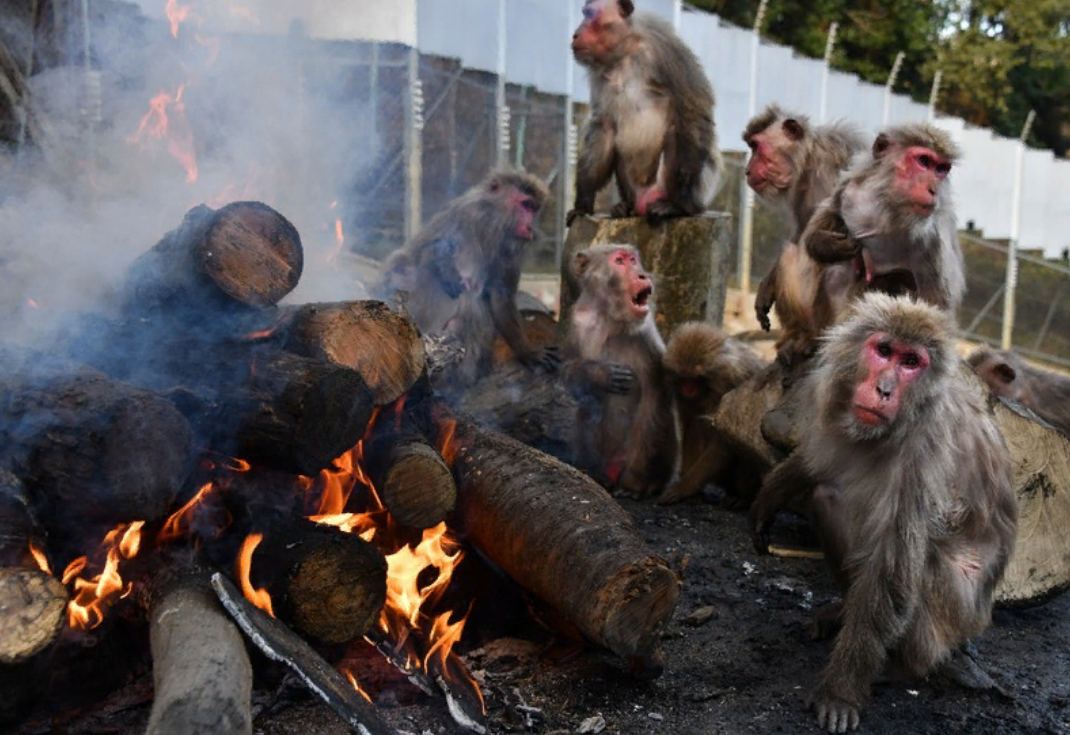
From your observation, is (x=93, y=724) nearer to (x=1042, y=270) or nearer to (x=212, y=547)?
(x=212, y=547)

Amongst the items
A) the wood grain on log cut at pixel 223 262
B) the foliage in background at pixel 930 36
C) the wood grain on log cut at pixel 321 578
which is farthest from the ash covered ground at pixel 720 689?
the foliage in background at pixel 930 36

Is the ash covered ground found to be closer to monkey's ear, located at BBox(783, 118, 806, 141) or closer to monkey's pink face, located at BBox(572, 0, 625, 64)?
monkey's ear, located at BBox(783, 118, 806, 141)

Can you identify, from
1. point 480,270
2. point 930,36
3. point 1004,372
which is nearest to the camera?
point 1004,372

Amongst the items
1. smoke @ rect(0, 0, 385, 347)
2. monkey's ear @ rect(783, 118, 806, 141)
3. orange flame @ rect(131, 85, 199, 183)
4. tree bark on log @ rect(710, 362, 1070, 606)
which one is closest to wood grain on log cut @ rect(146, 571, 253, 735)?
smoke @ rect(0, 0, 385, 347)

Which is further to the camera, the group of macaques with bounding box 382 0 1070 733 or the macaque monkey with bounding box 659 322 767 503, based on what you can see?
the macaque monkey with bounding box 659 322 767 503

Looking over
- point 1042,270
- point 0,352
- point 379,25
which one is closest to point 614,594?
point 0,352

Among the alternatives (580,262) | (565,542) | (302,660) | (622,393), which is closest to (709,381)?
(622,393)

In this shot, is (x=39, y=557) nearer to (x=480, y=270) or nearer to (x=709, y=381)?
(x=709, y=381)

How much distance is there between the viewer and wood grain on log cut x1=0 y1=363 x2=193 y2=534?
3.08 metres

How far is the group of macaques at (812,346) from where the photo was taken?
3.70 m

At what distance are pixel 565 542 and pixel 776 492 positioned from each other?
3.75ft

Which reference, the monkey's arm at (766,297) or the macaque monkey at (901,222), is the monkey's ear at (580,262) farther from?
the macaque monkey at (901,222)

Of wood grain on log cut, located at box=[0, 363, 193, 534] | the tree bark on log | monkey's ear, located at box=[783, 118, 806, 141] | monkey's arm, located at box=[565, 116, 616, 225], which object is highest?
monkey's ear, located at box=[783, 118, 806, 141]

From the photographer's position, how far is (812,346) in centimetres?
588
